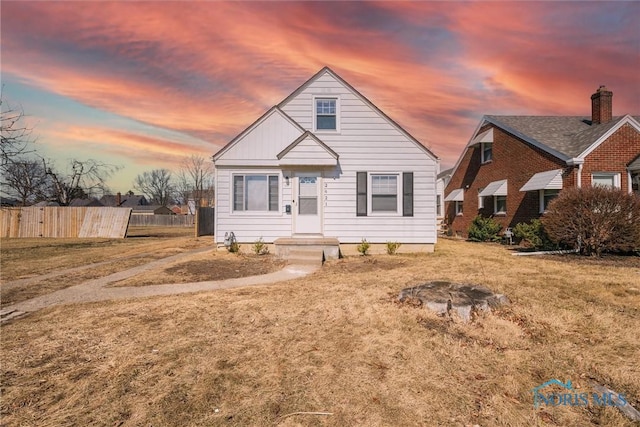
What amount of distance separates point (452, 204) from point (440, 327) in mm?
20109

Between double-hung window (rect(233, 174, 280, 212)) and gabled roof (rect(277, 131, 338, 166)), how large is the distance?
94 cm

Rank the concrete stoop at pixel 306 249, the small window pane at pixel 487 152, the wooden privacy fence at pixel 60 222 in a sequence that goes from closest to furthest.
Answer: the concrete stoop at pixel 306 249 < the small window pane at pixel 487 152 < the wooden privacy fence at pixel 60 222

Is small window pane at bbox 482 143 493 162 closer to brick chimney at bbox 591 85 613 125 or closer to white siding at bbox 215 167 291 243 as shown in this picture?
brick chimney at bbox 591 85 613 125

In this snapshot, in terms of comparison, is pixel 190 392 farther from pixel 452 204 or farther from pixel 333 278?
pixel 452 204

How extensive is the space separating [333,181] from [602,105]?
44.2 ft

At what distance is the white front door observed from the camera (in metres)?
11.8

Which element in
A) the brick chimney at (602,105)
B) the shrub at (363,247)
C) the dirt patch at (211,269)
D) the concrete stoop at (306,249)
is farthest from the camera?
the brick chimney at (602,105)

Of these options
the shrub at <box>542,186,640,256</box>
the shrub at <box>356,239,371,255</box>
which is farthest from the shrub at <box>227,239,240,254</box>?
the shrub at <box>542,186,640,256</box>

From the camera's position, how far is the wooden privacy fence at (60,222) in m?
22.4

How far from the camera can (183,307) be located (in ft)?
18.5

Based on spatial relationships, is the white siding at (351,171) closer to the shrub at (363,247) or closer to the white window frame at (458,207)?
the shrub at (363,247)

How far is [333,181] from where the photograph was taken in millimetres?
11859

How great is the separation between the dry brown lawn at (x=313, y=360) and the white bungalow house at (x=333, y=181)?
218 inches

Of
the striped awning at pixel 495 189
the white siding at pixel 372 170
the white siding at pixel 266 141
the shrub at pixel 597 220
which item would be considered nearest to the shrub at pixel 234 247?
the white siding at pixel 266 141
